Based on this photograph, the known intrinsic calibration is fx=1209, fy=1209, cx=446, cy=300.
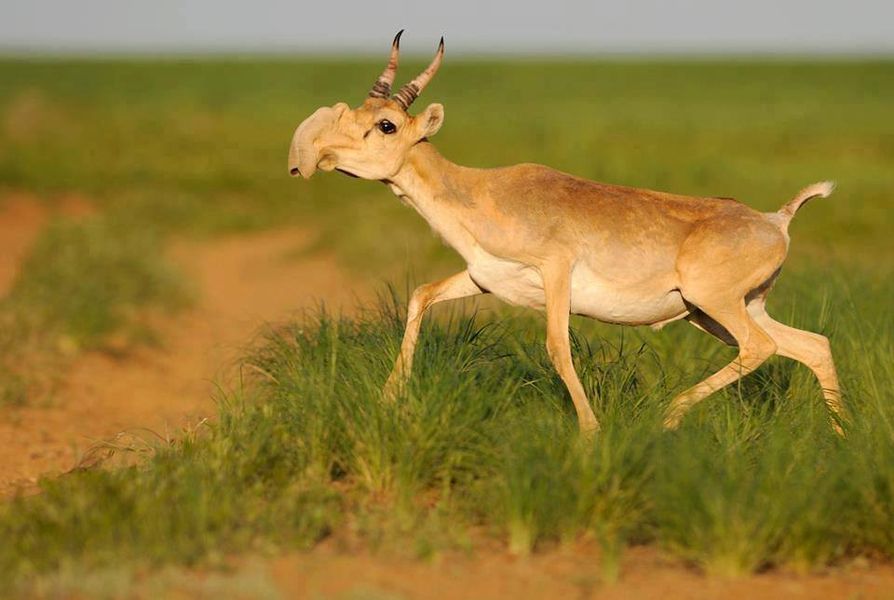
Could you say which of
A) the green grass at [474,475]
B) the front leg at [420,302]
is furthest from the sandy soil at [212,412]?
the front leg at [420,302]

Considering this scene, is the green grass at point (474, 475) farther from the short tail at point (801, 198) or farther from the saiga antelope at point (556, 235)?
the short tail at point (801, 198)

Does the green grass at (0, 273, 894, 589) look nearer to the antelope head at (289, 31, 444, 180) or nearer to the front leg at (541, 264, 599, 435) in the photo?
the front leg at (541, 264, 599, 435)

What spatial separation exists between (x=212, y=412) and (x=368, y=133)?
2.89m

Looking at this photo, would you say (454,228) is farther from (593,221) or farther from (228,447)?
(228,447)

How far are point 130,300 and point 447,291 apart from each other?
7064mm

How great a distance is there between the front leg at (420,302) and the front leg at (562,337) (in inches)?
18.7

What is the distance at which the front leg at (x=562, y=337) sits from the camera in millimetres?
5949

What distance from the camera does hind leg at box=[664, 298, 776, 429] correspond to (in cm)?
634

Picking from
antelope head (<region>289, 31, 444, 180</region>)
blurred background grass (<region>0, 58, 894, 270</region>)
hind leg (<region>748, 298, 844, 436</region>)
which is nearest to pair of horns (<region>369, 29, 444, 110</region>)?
antelope head (<region>289, 31, 444, 180</region>)

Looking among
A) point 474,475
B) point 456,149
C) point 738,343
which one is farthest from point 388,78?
point 456,149

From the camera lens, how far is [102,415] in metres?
9.03

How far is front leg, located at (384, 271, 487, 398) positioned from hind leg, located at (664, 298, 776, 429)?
4.10 ft

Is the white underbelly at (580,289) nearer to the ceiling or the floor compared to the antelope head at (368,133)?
nearer to the floor

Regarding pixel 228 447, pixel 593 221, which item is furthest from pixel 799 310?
pixel 228 447
